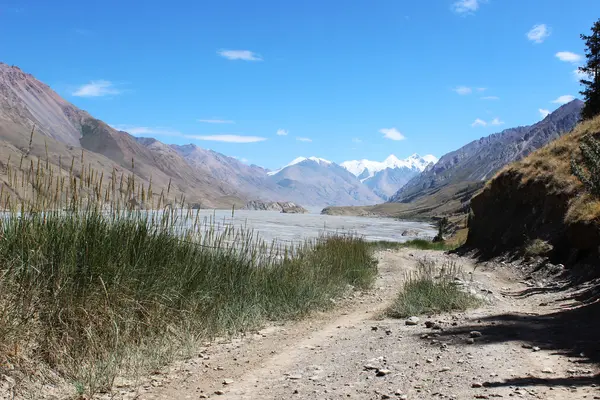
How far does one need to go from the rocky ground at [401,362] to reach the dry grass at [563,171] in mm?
6600

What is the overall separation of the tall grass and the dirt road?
21.8 inches

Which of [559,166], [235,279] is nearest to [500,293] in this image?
[235,279]

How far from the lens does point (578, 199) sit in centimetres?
1506

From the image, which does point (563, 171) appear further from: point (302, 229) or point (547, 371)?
point (302, 229)

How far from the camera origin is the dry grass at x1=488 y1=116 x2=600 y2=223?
14024 millimetres

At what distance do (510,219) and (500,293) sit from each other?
32.1 ft

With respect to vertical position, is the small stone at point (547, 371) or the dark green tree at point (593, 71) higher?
the dark green tree at point (593, 71)

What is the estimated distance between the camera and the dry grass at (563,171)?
14024 mm

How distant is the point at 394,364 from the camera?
5.56 metres

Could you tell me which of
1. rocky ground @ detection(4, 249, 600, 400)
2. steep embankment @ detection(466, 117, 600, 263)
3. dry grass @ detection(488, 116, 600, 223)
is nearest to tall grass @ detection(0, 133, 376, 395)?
rocky ground @ detection(4, 249, 600, 400)

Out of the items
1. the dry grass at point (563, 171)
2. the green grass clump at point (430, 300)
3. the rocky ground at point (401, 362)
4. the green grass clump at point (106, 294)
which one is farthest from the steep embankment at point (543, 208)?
the green grass clump at point (106, 294)

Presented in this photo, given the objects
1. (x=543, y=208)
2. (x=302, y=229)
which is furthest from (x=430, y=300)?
(x=302, y=229)

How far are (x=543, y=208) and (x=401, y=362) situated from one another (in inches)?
574

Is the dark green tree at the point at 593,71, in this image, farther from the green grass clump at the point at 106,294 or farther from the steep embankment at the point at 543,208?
the green grass clump at the point at 106,294
